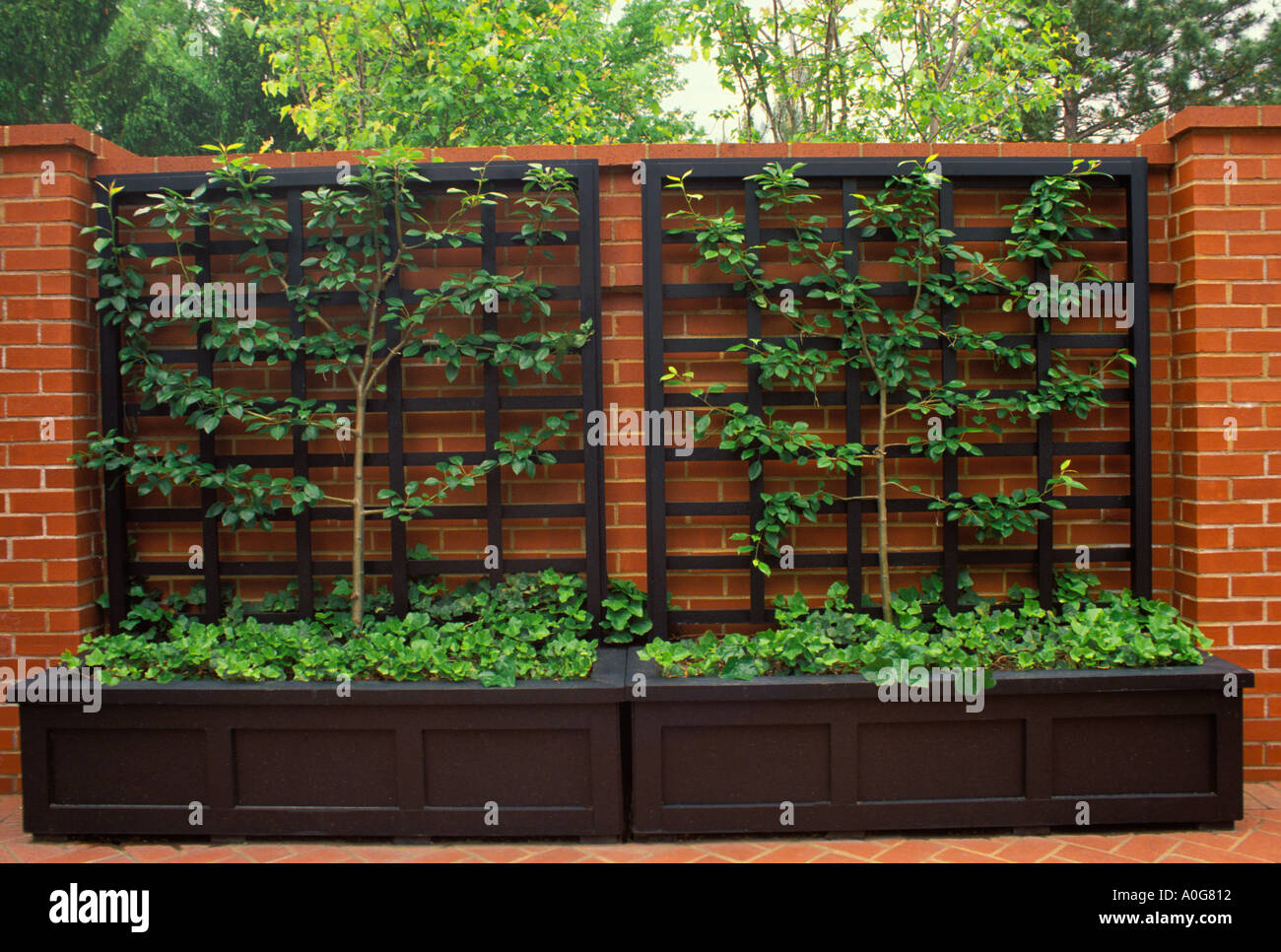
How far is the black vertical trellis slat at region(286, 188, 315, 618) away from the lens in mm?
3699

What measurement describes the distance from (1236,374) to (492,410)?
303cm

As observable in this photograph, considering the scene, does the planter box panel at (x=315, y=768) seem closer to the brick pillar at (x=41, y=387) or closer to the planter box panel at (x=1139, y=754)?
the brick pillar at (x=41, y=387)

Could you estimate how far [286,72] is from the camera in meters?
10.1

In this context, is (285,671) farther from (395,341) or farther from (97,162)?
(97,162)

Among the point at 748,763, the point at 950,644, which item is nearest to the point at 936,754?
the point at 950,644

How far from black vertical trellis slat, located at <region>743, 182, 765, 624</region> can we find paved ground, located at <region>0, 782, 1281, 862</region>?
96cm

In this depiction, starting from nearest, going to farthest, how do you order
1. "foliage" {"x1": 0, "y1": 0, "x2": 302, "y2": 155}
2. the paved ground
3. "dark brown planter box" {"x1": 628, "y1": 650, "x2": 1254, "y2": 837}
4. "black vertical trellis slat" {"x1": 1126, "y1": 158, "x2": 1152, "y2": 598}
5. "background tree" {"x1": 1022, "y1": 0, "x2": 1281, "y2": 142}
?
1. the paved ground
2. "dark brown planter box" {"x1": 628, "y1": 650, "x2": 1254, "y2": 837}
3. "black vertical trellis slat" {"x1": 1126, "y1": 158, "x2": 1152, "y2": 598}
4. "foliage" {"x1": 0, "y1": 0, "x2": 302, "y2": 155}
5. "background tree" {"x1": 1022, "y1": 0, "x2": 1281, "y2": 142}

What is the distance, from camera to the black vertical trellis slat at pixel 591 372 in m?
3.65

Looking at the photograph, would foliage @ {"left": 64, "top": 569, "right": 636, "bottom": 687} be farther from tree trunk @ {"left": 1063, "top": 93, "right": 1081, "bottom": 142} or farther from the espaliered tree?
tree trunk @ {"left": 1063, "top": 93, "right": 1081, "bottom": 142}

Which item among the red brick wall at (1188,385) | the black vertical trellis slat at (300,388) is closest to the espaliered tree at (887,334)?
the red brick wall at (1188,385)

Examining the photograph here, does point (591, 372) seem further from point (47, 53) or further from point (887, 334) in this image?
point (47, 53)

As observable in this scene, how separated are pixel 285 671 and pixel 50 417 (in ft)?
4.78

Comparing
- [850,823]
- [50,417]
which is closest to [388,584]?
[50,417]

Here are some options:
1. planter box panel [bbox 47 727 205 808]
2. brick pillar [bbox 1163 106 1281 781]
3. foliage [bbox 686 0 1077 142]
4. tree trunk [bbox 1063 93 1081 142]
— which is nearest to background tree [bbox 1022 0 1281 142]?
tree trunk [bbox 1063 93 1081 142]
